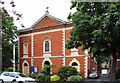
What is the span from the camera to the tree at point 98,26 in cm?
1107

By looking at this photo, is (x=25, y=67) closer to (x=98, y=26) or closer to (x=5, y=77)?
(x=5, y=77)

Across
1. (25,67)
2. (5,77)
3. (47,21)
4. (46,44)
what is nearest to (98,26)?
(5,77)

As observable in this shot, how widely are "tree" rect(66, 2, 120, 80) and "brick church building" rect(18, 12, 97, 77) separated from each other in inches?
384

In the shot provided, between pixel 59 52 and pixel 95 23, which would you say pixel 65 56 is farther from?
pixel 95 23

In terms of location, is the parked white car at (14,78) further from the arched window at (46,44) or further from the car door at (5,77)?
the arched window at (46,44)

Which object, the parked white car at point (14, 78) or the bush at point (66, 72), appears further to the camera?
the bush at point (66, 72)

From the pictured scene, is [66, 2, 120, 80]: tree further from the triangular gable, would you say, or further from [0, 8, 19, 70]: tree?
the triangular gable

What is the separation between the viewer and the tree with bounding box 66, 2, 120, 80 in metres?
11.1

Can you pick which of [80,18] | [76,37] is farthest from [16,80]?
[80,18]

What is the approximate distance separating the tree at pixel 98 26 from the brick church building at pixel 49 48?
32.0ft

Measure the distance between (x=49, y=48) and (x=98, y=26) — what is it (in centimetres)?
1565

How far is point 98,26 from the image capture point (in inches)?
473

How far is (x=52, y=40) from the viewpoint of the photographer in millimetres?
26297

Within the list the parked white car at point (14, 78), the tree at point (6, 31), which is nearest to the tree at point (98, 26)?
the tree at point (6, 31)
